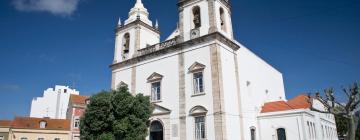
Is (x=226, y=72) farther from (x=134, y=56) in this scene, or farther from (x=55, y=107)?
(x=55, y=107)

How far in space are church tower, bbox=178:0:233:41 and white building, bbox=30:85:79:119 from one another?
174 ft

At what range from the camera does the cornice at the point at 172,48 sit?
62.6 feet

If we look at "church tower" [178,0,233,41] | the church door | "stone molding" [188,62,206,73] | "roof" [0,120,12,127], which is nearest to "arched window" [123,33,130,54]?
"church tower" [178,0,233,41]

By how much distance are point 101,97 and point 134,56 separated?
7370 millimetres

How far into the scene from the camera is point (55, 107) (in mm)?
67812

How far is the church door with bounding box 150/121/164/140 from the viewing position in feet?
66.1

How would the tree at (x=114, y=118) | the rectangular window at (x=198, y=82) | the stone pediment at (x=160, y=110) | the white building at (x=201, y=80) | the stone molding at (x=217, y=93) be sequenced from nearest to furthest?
the tree at (x=114, y=118)
the stone molding at (x=217, y=93)
the white building at (x=201, y=80)
the rectangular window at (x=198, y=82)
the stone pediment at (x=160, y=110)

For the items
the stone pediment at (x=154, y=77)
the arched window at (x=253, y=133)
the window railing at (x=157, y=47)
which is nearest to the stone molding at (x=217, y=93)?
the window railing at (x=157, y=47)

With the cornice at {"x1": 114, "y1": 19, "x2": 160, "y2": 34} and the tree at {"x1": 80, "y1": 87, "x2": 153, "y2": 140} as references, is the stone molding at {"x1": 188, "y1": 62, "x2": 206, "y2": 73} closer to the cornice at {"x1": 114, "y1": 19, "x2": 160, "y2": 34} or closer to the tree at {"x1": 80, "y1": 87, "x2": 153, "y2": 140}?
the tree at {"x1": 80, "y1": 87, "x2": 153, "y2": 140}

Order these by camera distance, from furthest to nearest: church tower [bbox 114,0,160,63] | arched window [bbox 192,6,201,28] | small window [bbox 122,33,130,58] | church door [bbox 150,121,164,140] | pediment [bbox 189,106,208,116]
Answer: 1. small window [bbox 122,33,130,58]
2. church tower [bbox 114,0,160,63]
3. arched window [bbox 192,6,201,28]
4. church door [bbox 150,121,164,140]
5. pediment [bbox 189,106,208,116]

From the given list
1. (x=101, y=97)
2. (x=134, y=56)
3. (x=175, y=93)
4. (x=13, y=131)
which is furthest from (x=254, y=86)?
(x=13, y=131)

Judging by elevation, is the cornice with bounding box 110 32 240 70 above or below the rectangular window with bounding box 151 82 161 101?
above

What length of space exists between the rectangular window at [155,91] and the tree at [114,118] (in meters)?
3.94

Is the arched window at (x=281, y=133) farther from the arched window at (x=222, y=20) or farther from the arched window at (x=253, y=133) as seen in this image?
the arched window at (x=222, y=20)
